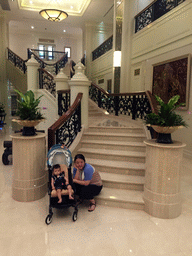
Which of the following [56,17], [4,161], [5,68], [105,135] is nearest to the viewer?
[105,135]

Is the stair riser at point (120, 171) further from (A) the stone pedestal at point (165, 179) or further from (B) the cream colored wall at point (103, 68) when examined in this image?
(B) the cream colored wall at point (103, 68)

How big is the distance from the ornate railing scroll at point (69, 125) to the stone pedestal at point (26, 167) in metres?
0.49

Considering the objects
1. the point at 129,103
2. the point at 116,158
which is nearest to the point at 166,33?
the point at 129,103

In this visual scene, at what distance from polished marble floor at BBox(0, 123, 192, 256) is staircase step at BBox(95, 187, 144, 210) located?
0.31 feet

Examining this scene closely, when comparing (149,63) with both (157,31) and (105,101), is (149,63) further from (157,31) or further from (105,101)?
(105,101)

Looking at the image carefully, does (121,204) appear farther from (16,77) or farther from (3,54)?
(3,54)

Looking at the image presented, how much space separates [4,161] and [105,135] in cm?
273

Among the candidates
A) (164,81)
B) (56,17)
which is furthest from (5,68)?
(164,81)

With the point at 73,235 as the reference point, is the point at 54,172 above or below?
above

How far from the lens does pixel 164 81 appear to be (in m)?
6.98

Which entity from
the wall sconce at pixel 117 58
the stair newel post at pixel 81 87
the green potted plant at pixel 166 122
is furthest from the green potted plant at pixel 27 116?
the wall sconce at pixel 117 58

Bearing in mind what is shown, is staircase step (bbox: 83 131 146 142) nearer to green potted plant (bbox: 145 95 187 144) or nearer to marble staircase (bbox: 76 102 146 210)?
marble staircase (bbox: 76 102 146 210)

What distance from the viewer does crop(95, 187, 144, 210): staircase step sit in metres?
3.39

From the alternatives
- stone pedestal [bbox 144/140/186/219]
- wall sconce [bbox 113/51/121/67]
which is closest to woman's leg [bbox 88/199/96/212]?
stone pedestal [bbox 144/140/186/219]
